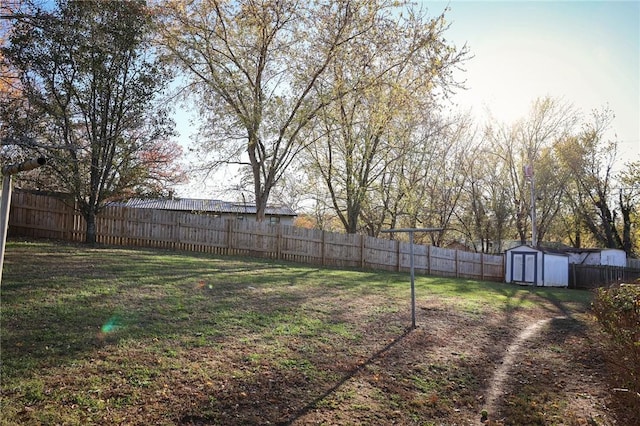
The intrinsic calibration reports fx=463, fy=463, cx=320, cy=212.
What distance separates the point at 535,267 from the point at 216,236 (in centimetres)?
1669

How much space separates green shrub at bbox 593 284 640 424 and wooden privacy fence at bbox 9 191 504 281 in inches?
554

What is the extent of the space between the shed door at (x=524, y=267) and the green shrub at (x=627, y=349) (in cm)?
1863

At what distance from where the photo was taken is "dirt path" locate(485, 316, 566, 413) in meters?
6.50

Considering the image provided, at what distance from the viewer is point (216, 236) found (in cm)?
1844

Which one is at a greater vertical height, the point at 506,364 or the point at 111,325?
the point at 111,325

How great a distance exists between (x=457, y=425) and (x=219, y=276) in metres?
7.60

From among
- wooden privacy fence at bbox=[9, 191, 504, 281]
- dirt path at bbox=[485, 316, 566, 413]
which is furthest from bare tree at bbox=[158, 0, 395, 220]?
dirt path at bbox=[485, 316, 566, 413]

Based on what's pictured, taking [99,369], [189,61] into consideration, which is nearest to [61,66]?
[189,61]

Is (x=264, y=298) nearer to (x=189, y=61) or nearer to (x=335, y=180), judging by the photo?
(x=189, y=61)

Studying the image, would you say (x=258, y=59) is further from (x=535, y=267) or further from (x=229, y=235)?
(x=535, y=267)

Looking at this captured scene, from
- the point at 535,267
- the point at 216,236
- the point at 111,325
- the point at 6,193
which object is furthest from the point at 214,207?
the point at 6,193

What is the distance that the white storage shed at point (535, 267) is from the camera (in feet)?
79.9

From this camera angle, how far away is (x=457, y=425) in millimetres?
5555

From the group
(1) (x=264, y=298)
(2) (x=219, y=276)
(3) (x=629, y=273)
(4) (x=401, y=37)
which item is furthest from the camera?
(3) (x=629, y=273)
